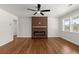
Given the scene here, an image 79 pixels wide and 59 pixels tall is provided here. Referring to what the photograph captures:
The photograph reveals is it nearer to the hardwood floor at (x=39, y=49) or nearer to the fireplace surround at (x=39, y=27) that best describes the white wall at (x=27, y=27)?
the fireplace surround at (x=39, y=27)

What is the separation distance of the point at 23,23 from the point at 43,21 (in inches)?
92.1

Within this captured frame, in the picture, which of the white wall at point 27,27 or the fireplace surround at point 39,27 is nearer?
the fireplace surround at point 39,27

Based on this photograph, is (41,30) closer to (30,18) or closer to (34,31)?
(34,31)

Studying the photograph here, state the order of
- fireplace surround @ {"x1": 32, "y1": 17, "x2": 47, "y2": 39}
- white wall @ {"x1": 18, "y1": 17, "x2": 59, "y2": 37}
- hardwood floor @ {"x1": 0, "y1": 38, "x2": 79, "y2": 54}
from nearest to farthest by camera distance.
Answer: hardwood floor @ {"x1": 0, "y1": 38, "x2": 79, "y2": 54} → fireplace surround @ {"x1": 32, "y1": 17, "x2": 47, "y2": 39} → white wall @ {"x1": 18, "y1": 17, "x2": 59, "y2": 37}

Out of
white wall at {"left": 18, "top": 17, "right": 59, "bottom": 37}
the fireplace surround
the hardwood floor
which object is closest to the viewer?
the hardwood floor

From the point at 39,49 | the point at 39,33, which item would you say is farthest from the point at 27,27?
the point at 39,49

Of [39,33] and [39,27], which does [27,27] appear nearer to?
[39,27]

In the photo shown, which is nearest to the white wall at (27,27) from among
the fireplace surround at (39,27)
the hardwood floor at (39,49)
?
the fireplace surround at (39,27)

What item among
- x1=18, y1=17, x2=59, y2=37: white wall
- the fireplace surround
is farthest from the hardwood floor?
x1=18, y1=17, x2=59, y2=37: white wall

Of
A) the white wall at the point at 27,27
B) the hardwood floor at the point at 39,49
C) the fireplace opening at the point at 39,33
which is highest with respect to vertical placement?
the white wall at the point at 27,27

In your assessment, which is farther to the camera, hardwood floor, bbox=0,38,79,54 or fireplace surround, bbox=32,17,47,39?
fireplace surround, bbox=32,17,47,39

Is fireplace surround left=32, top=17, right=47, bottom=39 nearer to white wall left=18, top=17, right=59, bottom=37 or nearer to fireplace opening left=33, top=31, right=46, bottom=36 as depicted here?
fireplace opening left=33, top=31, right=46, bottom=36
